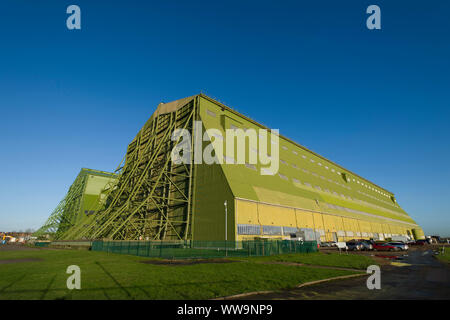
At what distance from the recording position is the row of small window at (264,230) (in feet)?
106

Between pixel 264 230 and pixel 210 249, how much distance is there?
39.5ft

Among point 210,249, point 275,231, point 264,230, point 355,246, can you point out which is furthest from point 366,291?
point 355,246

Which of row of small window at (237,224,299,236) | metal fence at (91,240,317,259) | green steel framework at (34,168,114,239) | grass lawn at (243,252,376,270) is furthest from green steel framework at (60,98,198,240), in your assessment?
green steel framework at (34,168,114,239)

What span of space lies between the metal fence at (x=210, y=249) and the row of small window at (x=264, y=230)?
213 inches

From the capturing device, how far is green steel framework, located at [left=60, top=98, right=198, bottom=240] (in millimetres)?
38531

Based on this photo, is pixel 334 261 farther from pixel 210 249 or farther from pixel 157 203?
pixel 157 203

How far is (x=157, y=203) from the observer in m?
44.8

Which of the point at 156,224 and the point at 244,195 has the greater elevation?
the point at 244,195

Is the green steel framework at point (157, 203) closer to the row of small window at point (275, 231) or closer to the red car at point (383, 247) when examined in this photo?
the row of small window at point (275, 231)

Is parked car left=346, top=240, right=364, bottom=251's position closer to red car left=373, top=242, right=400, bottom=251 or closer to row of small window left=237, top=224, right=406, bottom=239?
red car left=373, top=242, right=400, bottom=251

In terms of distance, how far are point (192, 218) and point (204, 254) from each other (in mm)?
15421
